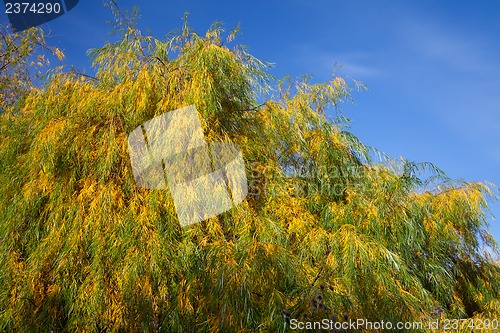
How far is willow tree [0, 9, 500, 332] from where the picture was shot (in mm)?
2303

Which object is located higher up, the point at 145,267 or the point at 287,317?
the point at 145,267

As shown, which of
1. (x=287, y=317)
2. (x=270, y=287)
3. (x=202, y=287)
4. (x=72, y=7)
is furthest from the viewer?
(x=72, y=7)

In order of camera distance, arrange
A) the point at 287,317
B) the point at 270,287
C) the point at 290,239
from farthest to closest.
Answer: the point at 290,239
the point at 270,287
the point at 287,317

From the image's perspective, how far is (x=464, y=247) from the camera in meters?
4.34

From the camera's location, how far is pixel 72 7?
12.4 ft

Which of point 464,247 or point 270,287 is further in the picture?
point 464,247

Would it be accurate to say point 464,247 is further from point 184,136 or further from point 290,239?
point 184,136

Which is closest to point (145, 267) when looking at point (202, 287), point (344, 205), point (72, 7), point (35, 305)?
point (202, 287)

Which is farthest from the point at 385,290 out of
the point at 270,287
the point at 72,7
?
the point at 72,7

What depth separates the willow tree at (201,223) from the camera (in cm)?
230

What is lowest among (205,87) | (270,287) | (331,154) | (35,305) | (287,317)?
(287,317)

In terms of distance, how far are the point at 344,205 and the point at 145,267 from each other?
1519 mm

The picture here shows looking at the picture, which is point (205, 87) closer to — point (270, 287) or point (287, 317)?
point (270, 287)

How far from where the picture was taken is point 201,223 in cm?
273
